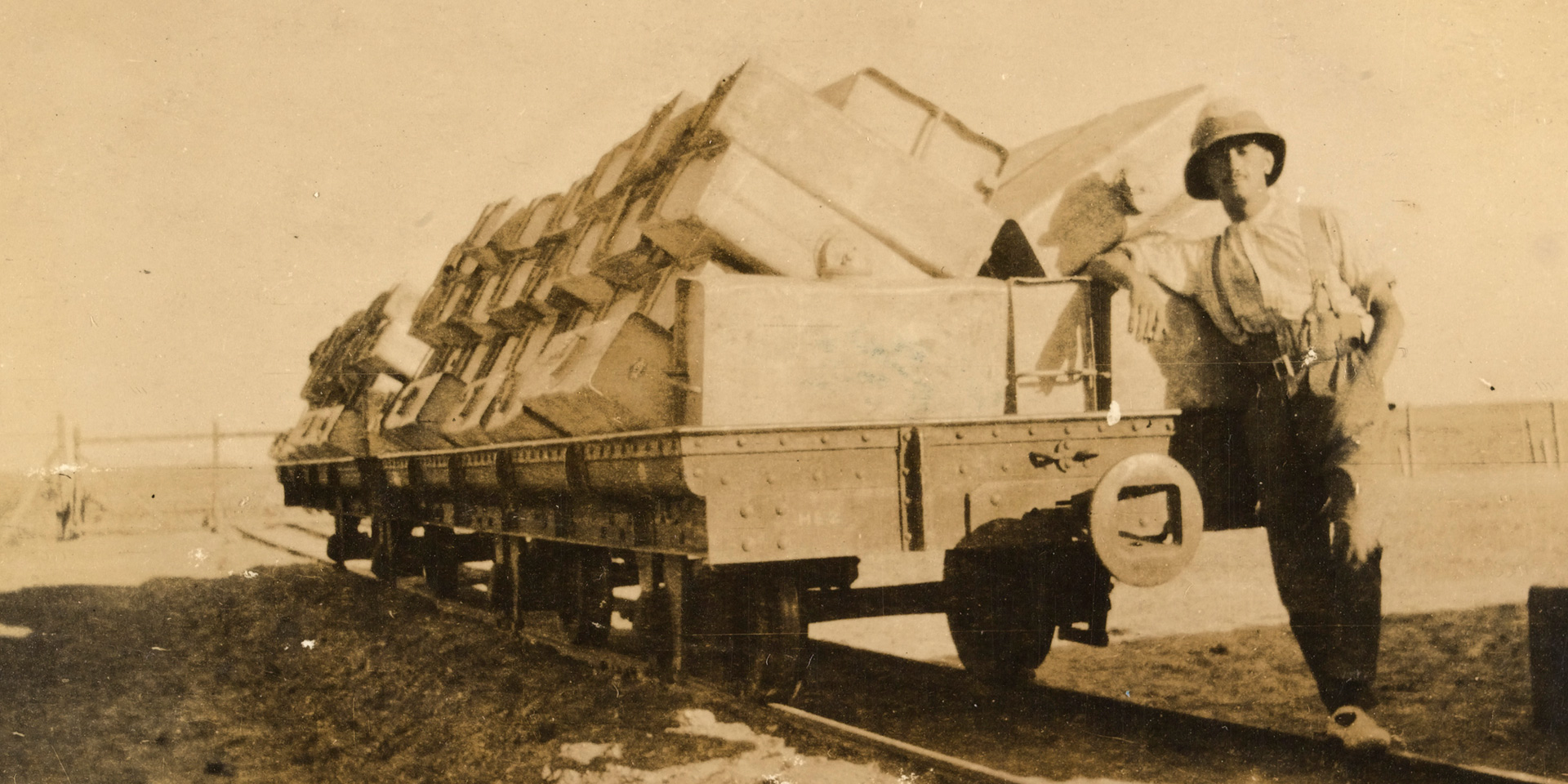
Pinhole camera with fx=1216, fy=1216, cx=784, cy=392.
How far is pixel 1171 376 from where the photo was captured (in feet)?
17.3

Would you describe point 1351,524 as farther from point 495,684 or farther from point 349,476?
point 349,476

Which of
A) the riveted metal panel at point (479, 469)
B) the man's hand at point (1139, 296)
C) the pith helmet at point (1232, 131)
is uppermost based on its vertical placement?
the pith helmet at point (1232, 131)

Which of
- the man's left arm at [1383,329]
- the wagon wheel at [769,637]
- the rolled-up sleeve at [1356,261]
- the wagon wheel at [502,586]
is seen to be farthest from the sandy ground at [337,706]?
the rolled-up sleeve at [1356,261]

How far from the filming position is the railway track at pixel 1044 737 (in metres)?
4.41

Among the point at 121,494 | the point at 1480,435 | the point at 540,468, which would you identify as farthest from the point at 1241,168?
the point at 121,494

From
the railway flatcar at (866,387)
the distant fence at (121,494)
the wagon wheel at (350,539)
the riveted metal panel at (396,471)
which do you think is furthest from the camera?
the distant fence at (121,494)

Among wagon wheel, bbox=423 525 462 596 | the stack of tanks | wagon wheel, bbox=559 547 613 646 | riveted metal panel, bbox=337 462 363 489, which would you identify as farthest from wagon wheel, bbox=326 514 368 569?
the stack of tanks

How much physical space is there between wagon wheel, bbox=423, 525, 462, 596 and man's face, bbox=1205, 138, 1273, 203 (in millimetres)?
7477

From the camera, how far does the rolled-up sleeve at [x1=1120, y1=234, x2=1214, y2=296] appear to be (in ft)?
16.9

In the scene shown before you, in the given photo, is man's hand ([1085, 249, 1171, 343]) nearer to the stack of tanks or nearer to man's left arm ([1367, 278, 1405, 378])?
the stack of tanks

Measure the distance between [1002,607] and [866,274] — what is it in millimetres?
2121

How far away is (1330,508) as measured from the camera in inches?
193

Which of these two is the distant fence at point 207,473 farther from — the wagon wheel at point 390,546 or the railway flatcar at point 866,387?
the wagon wheel at point 390,546

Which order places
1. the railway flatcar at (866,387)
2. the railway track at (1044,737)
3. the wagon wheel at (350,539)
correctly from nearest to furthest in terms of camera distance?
the railway track at (1044,737)
the railway flatcar at (866,387)
the wagon wheel at (350,539)
